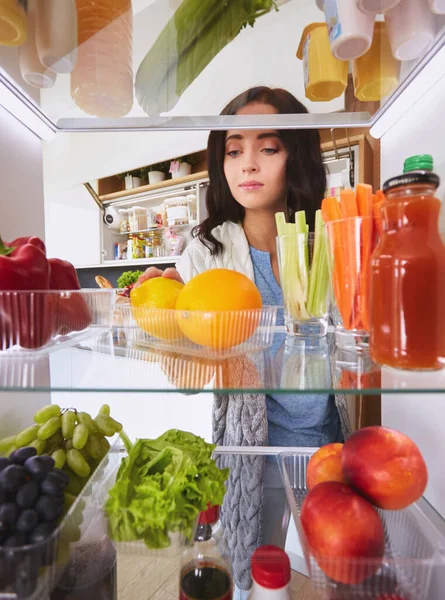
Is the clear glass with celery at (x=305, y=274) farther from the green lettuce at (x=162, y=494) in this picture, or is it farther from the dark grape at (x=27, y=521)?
the dark grape at (x=27, y=521)

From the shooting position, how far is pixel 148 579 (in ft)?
1.52

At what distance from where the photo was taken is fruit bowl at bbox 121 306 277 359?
0.40 metres

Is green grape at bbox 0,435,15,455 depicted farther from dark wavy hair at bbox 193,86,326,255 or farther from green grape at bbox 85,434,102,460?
A: dark wavy hair at bbox 193,86,326,255

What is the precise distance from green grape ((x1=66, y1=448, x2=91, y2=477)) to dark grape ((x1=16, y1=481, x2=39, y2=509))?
0.21 ft

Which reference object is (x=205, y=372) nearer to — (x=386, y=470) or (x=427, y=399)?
(x=386, y=470)

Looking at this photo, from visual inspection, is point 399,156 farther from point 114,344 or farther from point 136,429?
point 136,429

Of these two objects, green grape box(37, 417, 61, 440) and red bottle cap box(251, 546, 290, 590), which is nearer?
red bottle cap box(251, 546, 290, 590)

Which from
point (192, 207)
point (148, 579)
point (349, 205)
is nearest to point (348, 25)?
point (349, 205)

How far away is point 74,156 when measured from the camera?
2928 millimetres

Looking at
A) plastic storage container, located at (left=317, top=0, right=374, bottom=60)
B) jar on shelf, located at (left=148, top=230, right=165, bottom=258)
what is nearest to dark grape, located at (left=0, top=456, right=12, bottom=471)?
plastic storage container, located at (left=317, top=0, right=374, bottom=60)

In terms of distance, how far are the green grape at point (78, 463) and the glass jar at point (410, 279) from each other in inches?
14.1

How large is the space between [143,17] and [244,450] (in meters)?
0.67

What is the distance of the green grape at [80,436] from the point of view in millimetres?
480

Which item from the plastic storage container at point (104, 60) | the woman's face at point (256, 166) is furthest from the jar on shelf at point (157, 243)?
the plastic storage container at point (104, 60)
